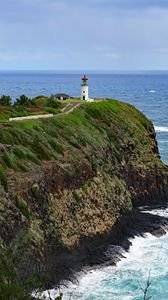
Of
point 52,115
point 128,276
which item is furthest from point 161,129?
point 128,276

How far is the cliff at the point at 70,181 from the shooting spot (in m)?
45.4

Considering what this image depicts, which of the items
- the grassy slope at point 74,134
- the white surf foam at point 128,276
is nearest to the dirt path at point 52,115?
the grassy slope at point 74,134

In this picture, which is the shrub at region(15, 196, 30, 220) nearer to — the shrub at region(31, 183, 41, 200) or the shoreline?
the shrub at region(31, 183, 41, 200)

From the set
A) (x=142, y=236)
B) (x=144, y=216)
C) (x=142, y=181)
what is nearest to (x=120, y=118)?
(x=142, y=181)

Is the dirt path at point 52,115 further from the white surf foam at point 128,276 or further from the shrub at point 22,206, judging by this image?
the white surf foam at point 128,276

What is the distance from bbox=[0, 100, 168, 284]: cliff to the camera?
149 feet

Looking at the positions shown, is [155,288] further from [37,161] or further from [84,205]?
[37,161]

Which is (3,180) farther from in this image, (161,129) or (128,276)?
(161,129)

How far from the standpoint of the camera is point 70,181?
5409 centimetres

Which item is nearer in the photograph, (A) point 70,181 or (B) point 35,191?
(B) point 35,191

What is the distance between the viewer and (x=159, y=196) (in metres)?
67.4

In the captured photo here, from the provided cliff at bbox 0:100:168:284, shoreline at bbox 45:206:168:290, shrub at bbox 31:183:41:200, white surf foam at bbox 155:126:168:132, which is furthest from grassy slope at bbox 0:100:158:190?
white surf foam at bbox 155:126:168:132

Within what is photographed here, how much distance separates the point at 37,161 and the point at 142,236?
13.8m

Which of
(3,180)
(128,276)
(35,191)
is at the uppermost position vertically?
(3,180)
